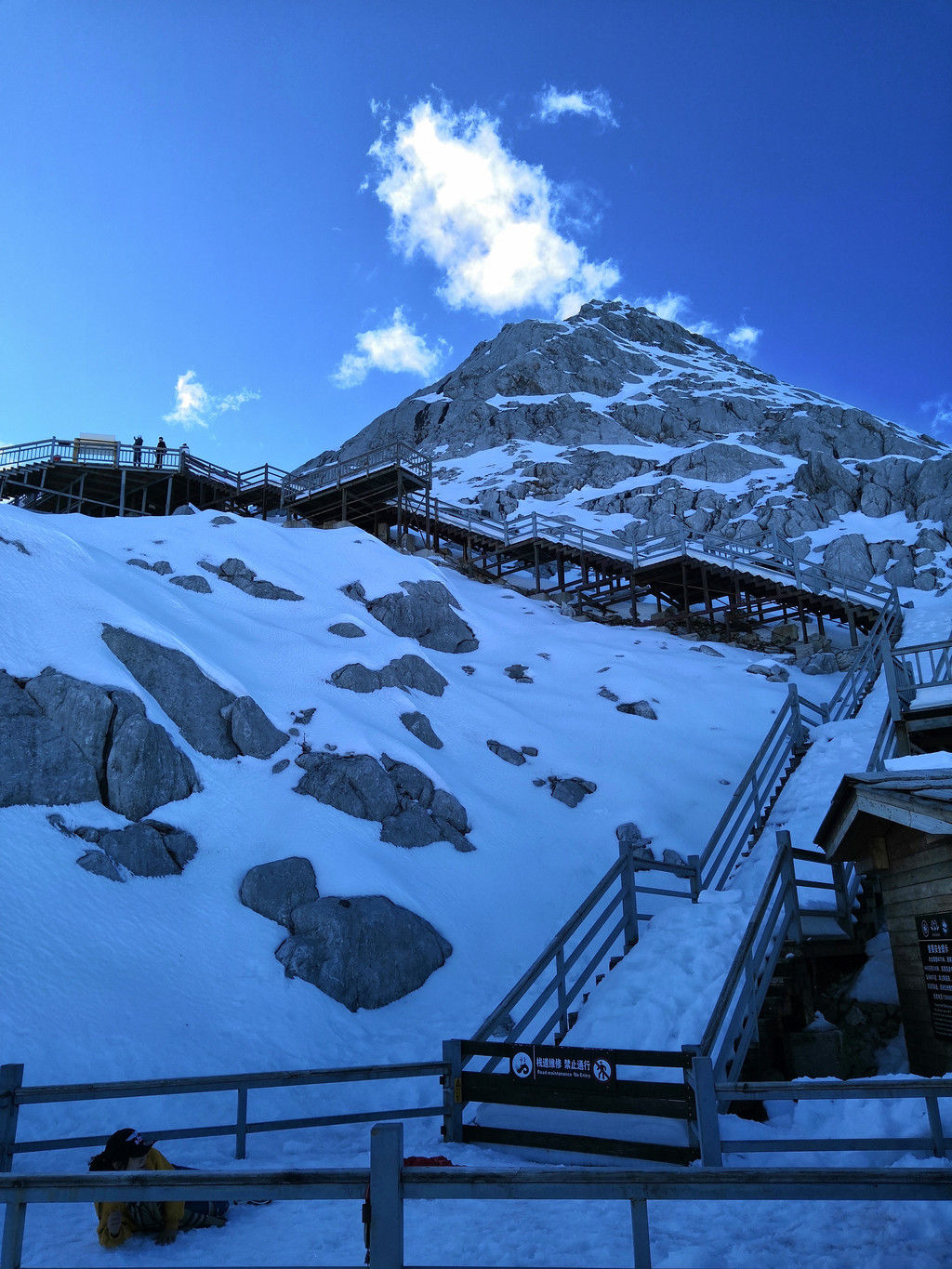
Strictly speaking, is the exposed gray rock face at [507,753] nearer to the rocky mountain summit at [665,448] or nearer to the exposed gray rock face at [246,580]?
the exposed gray rock face at [246,580]

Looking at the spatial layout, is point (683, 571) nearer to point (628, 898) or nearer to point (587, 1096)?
point (628, 898)

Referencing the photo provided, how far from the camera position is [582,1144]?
668 cm

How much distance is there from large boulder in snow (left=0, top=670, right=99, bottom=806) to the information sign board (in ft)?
36.9

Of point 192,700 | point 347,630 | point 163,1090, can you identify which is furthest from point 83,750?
point 347,630

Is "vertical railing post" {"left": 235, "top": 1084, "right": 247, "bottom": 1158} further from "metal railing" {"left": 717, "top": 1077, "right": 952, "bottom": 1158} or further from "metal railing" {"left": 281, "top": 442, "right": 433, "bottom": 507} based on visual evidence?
"metal railing" {"left": 281, "top": 442, "right": 433, "bottom": 507}

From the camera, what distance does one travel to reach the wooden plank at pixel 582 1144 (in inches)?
245

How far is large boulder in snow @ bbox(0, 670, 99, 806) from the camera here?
1229 cm

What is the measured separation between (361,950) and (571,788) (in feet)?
24.4

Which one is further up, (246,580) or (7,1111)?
(246,580)

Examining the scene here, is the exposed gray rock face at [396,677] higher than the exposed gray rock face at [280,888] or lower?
higher

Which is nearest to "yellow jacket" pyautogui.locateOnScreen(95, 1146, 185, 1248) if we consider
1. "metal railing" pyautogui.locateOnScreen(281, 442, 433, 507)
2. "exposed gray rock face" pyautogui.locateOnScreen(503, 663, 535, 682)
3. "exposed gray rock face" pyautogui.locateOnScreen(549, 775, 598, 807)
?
"exposed gray rock face" pyautogui.locateOnScreen(549, 775, 598, 807)

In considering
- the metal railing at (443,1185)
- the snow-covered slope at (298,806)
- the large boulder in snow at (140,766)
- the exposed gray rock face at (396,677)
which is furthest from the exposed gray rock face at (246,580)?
the metal railing at (443,1185)

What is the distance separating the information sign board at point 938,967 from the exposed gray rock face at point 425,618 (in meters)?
18.7

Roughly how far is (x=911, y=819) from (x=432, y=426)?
84.2 meters
